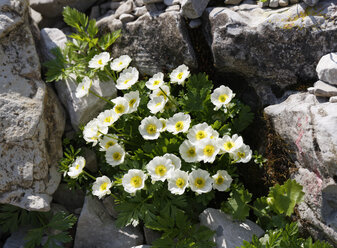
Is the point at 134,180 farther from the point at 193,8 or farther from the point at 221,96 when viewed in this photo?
the point at 193,8

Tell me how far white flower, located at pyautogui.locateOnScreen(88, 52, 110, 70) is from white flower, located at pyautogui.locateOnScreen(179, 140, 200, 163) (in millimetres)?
1266

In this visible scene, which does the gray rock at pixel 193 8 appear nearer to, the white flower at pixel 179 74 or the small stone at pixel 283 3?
the white flower at pixel 179 74

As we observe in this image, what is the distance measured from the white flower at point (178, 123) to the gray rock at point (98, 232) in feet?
3.76

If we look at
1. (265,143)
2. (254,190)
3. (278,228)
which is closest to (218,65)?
(265,143)

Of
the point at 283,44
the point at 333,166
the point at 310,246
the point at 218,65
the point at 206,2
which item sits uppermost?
the point at 206,2

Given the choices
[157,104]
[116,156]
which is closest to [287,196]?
[157,104]

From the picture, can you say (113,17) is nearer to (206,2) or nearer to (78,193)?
(206,2)

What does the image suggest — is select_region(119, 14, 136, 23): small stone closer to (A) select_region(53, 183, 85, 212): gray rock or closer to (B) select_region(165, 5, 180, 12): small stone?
(B) select_region(165, 5, 180, 12): small stone

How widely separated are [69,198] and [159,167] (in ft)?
4.92

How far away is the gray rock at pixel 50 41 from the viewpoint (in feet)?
13.9

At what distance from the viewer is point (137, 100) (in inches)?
139

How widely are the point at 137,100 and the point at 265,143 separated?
1307 mm

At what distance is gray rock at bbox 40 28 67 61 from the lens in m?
4.23

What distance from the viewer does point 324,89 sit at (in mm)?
3150
